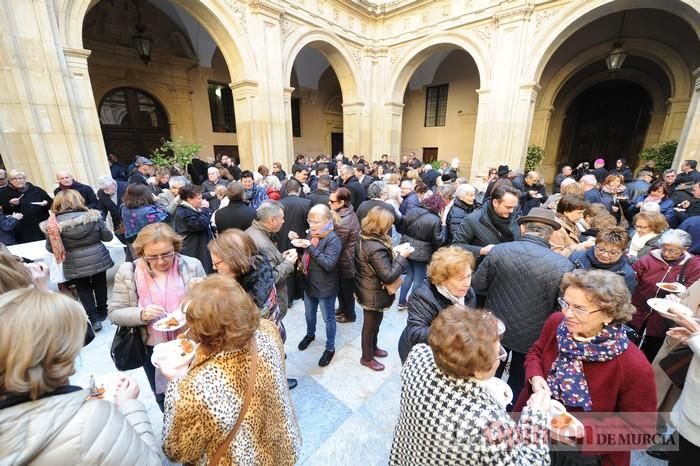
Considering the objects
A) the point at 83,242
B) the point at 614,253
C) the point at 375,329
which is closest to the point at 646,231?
the point at 614,253

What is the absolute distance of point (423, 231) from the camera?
3578 millimetres

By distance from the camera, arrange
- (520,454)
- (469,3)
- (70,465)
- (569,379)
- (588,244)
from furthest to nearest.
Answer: (469,3) < (588,244) < (569,379) < (520,454) < (70,465)

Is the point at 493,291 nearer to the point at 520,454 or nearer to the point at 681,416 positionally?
the point at 681,416

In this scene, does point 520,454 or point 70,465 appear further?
point 520,454

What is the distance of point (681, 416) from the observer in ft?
5.00

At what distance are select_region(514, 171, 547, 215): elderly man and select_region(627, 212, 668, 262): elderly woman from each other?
8.07 feet

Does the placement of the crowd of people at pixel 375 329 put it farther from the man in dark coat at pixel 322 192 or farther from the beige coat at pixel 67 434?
the man in dark coat at pixel 322 192

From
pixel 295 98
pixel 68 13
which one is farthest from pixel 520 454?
pixel 295 98

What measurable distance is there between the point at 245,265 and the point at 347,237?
5.24 feet

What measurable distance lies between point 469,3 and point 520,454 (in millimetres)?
13052

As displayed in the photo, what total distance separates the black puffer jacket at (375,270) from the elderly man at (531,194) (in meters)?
3.99

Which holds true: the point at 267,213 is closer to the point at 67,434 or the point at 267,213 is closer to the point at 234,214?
the point at 234,214

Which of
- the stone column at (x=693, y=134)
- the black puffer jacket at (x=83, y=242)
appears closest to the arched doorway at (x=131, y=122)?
the black puffer jacket at (x=83, y=242)

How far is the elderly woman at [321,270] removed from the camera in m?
2.75
